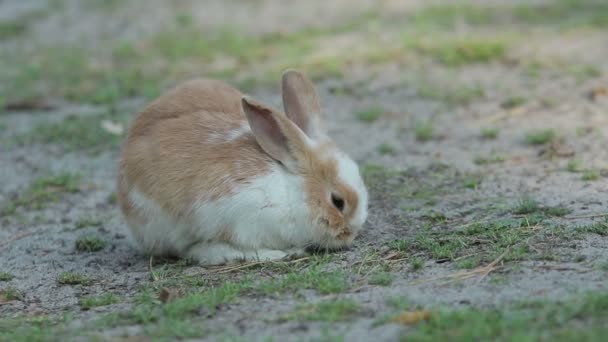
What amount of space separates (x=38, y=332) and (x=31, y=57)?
668 centimetres

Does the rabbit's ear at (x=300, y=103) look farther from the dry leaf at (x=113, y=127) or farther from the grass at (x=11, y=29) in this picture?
the grass at (x=11, y=29)

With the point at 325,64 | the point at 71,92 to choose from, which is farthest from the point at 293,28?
the point at 71,92

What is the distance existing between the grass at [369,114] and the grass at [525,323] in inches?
150

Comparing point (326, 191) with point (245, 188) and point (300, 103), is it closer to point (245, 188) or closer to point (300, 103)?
point (245, 188)

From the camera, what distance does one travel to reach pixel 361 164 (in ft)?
20.6

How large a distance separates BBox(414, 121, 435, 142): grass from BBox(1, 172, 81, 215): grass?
7.84 feet

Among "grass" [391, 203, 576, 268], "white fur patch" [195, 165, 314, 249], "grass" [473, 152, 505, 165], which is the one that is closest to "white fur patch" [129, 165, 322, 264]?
"white fur patch" [195, 165, 314, 249]

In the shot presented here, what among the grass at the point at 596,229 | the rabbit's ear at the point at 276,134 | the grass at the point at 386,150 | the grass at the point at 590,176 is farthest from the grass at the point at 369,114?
the grass at the point at 596,229

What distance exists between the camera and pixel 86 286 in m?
4.47

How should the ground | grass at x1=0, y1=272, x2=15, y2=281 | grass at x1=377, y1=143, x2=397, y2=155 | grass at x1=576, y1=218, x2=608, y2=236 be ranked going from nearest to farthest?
the ground, grass at x1=576, y1=218, x2=608, y2=236, grass at x1=0, y1=272, x2=15, y2=281, grass at x1=377, y1=143, x2=397, y2=155

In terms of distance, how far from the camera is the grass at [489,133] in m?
6.59

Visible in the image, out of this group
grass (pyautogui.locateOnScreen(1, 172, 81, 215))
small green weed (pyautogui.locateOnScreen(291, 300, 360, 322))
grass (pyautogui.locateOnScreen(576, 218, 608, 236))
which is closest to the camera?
small green weed (pyautogui.locateOnScreen(291, 300, 360, 322))

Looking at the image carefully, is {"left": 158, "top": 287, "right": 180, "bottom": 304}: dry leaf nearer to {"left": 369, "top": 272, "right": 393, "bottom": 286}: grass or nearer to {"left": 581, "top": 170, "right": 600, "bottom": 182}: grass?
{"left": 369, "top": 272, "right": 393, "bottom": 286}: grass

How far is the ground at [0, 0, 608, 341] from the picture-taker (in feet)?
11.9
